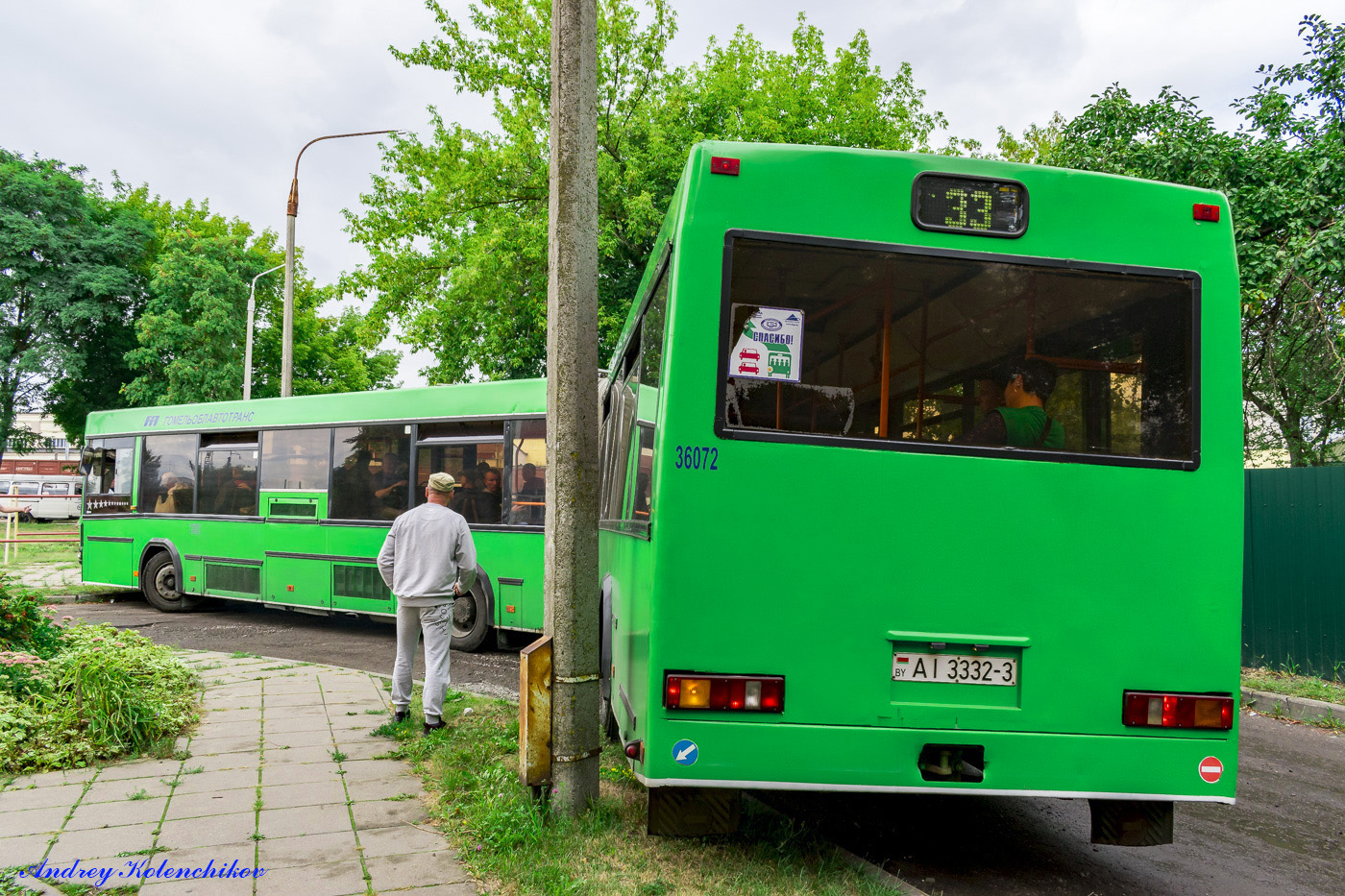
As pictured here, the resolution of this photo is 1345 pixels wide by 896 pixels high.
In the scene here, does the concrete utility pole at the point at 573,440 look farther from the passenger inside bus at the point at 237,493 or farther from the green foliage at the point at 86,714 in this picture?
the passenger inside bus at the point at 237,493

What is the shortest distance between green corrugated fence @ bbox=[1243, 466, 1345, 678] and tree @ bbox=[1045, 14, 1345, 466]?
2.12 meters

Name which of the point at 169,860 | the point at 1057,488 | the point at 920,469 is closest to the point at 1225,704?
the point at 1057,488

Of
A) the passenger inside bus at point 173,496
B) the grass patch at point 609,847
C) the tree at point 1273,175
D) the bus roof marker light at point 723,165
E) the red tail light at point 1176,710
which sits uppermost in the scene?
the tree at point 1273,175

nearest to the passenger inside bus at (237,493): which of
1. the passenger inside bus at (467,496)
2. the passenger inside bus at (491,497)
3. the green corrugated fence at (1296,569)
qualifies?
the passenger inside bus at (467,496)

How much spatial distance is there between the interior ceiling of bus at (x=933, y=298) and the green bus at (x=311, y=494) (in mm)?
6436

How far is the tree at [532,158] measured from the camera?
66.0 ft

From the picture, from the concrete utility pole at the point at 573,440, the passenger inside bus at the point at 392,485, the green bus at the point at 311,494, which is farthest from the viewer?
the passenger inside bus at the point at 392,485

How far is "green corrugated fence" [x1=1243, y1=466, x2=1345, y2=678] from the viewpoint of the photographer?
31.8 ft

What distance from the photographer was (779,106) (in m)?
22.0

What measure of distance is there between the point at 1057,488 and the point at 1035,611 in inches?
20.3

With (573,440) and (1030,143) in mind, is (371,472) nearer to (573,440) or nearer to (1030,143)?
(573,440)

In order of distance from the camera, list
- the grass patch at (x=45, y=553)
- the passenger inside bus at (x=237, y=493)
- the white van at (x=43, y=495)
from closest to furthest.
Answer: the passenger inside bus at (x=237, y=493)
the grass patch at (x=45, y=553)
the white van at (x=43, y=495)

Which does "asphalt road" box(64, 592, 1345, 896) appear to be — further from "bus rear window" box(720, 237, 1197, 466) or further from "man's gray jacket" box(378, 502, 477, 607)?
"man's gray jacket" box(378, 502, 477, 607)

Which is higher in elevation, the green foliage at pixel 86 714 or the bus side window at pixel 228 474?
the bus side window at pixel 228 474
